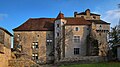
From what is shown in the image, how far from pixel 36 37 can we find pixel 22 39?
3.30 m

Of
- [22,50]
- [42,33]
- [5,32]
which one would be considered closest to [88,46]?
[42,33]

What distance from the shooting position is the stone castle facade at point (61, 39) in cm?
5900

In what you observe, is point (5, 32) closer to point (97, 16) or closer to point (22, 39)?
point (22, 39)

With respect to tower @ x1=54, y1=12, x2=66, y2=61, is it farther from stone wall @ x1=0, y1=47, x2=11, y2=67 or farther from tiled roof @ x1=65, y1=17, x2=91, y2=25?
stone wall @ x1=0, y1=47, x2=11, y2=67

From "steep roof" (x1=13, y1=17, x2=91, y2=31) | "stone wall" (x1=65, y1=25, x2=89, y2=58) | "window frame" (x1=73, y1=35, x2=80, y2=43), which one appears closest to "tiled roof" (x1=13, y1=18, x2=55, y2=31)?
"steep roof" (x1=13, y1=17, x2=91, y2=31)

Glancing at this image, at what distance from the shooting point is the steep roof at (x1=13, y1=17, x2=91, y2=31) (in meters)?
60.4

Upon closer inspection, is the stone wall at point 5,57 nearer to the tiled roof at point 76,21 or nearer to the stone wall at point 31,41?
the stone wall at point 31,41

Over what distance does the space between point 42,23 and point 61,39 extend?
7.19m

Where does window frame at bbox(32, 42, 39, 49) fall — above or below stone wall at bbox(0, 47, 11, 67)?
above

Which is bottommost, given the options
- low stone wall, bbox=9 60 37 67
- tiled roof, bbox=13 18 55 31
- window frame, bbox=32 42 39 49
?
low stone wall, bbox=9 60 37 67

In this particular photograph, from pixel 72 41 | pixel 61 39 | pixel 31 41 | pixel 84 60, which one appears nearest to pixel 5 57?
pixel 84 60

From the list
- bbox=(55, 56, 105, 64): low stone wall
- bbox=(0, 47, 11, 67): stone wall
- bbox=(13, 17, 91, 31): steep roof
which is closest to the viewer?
bbox=(0, 47, 11, 67): stone wall

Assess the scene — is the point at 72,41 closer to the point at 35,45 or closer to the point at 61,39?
the point at 61,39

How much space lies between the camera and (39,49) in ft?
200
